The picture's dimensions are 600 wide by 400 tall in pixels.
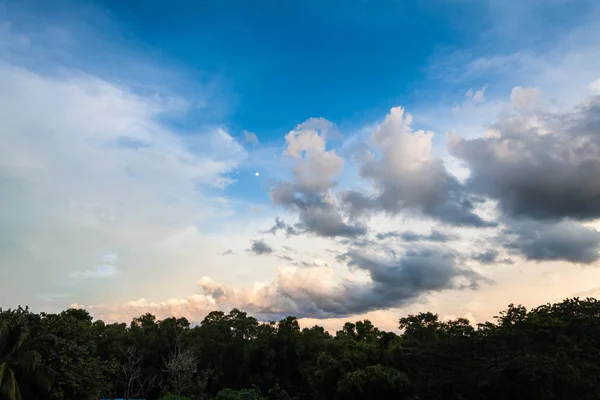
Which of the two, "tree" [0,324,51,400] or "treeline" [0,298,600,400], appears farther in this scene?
"treeline" [0,298,600,400]

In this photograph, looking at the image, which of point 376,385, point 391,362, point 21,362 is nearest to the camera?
point 21,362

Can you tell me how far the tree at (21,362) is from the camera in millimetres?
23483

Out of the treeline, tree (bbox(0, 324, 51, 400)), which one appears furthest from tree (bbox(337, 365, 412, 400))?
tree (bbox(0, 324, 51, 400))

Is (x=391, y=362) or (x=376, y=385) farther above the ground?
(x=391, y=362)

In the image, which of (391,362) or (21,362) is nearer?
(21,362)

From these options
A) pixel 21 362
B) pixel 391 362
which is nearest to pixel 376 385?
pixel 391 362

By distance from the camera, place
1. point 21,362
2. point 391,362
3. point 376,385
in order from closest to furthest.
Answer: point 21,362 → point 376,385 → point 391,362

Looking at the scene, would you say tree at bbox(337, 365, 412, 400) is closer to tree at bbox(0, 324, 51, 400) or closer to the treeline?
the treeline

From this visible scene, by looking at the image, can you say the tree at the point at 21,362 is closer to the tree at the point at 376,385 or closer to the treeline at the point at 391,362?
the treeline at the point at 391,362

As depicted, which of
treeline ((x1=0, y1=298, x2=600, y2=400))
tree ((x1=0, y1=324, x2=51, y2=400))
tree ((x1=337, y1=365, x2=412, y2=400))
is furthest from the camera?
tree ((x1=337, y1=365, x2=412, y2=400))

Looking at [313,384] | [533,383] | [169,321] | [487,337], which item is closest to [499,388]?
[533,383]

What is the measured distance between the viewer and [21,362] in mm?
24000

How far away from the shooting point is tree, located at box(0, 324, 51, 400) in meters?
23.5

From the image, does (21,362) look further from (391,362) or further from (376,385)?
(391,362)
